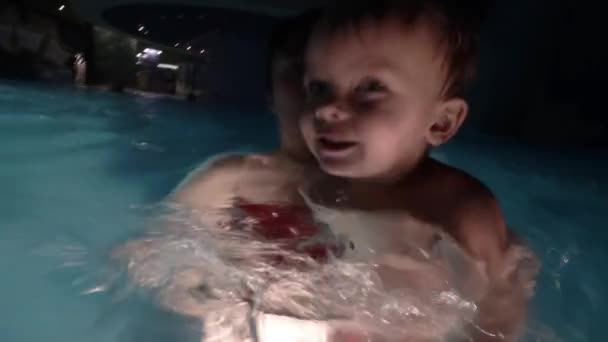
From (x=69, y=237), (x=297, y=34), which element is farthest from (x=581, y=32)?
(x=69, y=237)

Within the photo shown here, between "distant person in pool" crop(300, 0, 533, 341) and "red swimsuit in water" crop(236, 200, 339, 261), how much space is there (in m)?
0.12

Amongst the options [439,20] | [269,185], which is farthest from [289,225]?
[439,20]

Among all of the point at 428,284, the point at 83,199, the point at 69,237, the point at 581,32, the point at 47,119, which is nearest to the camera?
the point at 428,284

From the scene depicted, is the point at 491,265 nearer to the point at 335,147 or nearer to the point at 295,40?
the point at 335,147

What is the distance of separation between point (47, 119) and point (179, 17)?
1099mm

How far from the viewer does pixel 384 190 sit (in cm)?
106

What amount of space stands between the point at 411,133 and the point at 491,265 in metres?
0.24

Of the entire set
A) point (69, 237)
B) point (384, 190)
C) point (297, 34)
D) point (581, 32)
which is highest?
point (581, 32)

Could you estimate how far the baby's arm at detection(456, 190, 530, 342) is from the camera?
0.93m

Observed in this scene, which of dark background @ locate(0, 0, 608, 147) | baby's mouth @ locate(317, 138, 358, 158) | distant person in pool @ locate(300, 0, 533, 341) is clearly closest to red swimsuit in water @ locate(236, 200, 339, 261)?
distant person in pool @ locate(300, 0, 533, 341)

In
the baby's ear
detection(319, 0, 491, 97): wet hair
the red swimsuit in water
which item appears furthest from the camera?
the red swimsuit in water

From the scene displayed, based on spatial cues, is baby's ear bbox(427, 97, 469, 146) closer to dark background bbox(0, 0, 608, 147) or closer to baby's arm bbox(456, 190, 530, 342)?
baby's arm bbox(456, 190, 530, 342)

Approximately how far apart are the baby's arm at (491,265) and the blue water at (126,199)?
5.1 inches

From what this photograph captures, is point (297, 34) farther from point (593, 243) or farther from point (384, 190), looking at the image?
point (593, 243)
